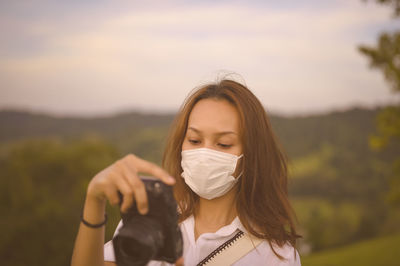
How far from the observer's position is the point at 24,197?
19484 millimetres

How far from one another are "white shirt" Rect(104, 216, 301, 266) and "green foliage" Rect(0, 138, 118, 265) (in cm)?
1700

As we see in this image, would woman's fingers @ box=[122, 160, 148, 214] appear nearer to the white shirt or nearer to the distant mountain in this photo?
the white shirt

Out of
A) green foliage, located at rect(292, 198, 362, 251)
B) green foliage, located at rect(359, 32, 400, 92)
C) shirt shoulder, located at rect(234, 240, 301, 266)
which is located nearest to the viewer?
shirt shoulder, located at rect(234, 240, 301, 266)

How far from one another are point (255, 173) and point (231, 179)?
18 cm

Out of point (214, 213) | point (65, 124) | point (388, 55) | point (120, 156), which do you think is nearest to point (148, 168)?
point (214, 213)

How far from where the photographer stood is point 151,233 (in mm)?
1583

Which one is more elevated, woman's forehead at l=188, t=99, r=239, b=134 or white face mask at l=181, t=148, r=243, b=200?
woman's forehead at l=188, t=99, r=239, b=134

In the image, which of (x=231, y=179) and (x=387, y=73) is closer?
(x=231, y=179)

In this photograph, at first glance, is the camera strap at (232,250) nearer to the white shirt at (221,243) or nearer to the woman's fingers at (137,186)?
the white shirt at (221,243)

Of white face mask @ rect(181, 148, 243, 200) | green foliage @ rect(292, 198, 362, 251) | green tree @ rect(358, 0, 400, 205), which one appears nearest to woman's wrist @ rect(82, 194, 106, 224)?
white face mask @ rect(181, 148, 243, 200)

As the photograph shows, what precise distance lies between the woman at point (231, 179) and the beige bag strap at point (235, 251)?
30mm

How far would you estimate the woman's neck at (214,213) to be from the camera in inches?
96.6

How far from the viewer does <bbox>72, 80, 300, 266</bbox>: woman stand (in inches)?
91.3

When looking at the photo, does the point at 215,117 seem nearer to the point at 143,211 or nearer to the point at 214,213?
the point at 214,213
